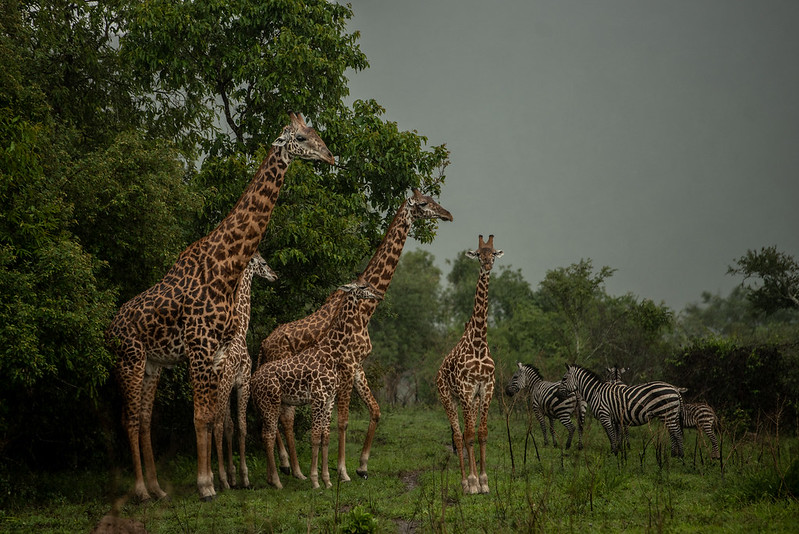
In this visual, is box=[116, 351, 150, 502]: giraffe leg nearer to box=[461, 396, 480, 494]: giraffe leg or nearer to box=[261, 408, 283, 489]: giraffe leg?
box=[261, 408, 283, 489]: giraffe leg

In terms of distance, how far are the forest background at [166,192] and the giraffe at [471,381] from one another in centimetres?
126

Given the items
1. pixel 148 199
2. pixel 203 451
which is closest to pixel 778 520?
pixel 203 451

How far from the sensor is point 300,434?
15914 millimetres

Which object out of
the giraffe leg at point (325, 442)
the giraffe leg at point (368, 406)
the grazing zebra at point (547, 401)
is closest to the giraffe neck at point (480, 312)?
the giraffe leg at point (368, 406)

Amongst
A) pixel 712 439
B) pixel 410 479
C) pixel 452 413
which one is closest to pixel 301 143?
pixel 452 413

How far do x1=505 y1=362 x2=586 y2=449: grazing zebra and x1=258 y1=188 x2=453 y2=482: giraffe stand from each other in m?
4.58

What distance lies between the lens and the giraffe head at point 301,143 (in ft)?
35.4

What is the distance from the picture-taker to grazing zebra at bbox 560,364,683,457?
13.2m

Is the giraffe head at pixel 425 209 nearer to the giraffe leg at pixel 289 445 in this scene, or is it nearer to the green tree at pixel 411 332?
the giraffe leg at pixel 289 445

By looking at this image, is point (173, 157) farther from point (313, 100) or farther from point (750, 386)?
point (750, 386)

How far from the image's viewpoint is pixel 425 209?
41.8 feet

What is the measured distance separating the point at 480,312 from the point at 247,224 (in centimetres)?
423

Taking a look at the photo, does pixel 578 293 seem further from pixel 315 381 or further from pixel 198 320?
pixel 198 320

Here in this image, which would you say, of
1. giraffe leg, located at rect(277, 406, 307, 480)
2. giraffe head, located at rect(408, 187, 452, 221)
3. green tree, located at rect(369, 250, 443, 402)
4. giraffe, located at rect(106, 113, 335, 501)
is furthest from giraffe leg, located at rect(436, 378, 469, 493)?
green tree, located at rect(369, 250, 443, 402)
